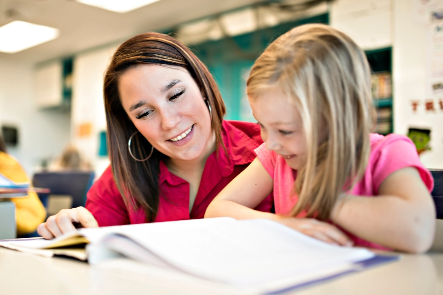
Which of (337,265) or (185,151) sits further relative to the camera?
(185,151)

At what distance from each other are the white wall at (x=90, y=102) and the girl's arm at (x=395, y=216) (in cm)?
550

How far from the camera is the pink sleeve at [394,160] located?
0.65 meters

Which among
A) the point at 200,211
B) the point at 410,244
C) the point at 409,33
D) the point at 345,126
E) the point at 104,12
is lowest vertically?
the point at 200,211

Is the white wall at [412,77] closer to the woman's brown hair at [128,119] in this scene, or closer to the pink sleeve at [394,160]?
the woman's brown hair at [128,119]

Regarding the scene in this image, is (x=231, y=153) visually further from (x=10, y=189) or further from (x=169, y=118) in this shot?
(x=10, y=189)

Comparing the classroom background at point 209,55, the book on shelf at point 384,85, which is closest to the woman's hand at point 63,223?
the classroom background at point 209,55

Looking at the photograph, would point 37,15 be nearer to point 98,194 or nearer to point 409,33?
point 409,33

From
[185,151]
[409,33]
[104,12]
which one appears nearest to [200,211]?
[185,151]

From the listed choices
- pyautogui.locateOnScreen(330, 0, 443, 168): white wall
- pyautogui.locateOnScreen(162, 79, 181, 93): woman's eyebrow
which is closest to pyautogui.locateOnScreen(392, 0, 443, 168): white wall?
pyautogui.locateOnScreen(330, 0, 443, 168): white wall

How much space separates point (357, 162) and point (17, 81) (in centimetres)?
736

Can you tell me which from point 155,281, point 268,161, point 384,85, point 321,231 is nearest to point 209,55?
point 384,85

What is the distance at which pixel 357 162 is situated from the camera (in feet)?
2.15

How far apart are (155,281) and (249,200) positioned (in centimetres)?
49

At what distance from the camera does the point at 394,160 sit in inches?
25.9
